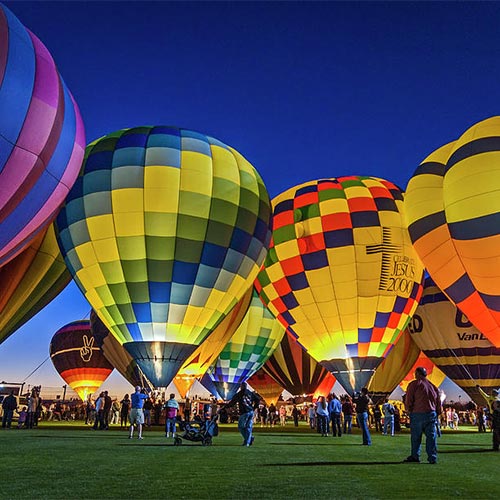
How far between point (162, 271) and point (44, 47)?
6.32 meters

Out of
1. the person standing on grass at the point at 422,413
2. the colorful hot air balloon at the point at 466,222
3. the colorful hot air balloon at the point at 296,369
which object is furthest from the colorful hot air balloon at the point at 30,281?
the colorful hot air balloon at the point at 296,369

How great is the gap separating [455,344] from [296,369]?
28.8 feet

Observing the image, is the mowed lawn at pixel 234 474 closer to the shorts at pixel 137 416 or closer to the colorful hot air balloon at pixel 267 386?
the shorts at pixel 137 416

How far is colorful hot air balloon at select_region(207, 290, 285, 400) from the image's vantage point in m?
25.7

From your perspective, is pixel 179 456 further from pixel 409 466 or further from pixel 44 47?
pixel 44 47

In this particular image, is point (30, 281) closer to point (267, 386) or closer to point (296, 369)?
point (296, 369)

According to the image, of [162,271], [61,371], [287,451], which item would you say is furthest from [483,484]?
[61,371]

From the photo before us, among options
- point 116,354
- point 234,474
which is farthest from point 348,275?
point 234,474

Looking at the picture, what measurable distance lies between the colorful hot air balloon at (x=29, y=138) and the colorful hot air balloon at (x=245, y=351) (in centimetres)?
1617

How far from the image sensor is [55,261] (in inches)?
648

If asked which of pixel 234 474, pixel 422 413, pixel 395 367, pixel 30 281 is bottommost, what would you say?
pixel 234 474

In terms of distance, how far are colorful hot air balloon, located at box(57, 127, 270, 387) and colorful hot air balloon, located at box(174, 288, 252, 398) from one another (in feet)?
16.7

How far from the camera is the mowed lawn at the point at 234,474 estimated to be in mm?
4492

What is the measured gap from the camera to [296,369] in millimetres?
28266
